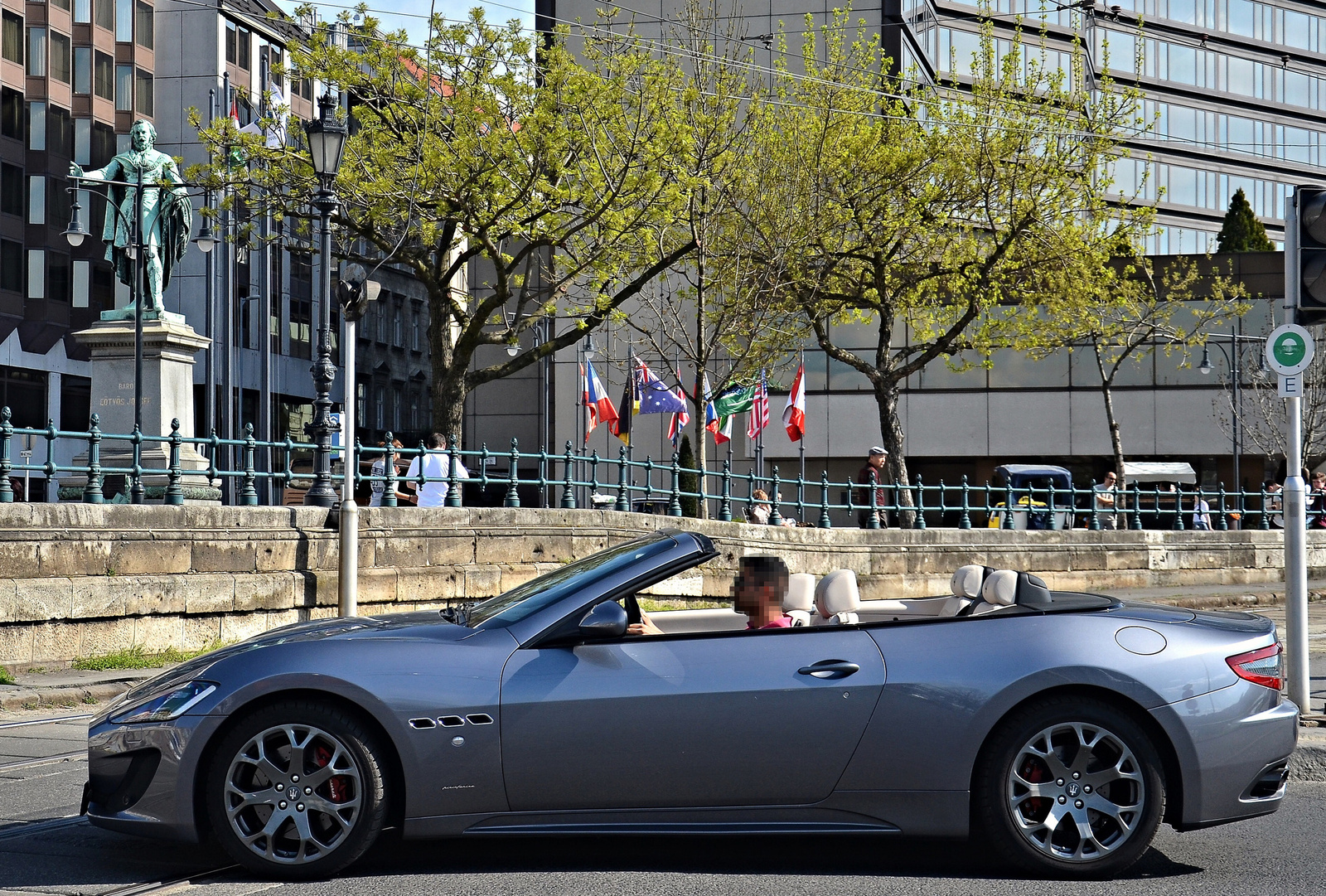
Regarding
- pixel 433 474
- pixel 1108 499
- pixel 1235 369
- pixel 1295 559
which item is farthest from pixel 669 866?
pixel 1235 369

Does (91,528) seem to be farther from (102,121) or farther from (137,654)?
(102,121)

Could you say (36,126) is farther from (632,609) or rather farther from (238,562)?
(632,609)

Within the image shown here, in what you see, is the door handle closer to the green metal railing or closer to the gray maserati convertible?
the gray maserati convertible

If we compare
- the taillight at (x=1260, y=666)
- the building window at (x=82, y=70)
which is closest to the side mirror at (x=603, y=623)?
the taillight at (x=1260, y=666)

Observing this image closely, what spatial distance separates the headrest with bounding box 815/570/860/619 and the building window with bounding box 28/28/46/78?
52.2 meters

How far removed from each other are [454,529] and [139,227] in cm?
702

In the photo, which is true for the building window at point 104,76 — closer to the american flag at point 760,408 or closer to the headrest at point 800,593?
the american flag at point 760,408

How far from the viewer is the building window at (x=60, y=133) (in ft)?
169

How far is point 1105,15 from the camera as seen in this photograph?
208 ft

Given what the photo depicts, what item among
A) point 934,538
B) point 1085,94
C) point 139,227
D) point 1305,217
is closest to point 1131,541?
point 934,538

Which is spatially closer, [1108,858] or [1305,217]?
[1108,858]

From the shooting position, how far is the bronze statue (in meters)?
19.4

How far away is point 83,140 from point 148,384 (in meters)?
39.0

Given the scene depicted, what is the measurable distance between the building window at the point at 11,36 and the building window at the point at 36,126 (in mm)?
1558
